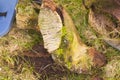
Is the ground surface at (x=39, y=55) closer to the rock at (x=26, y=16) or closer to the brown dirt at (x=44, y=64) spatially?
the brown dirt at (x=44, y=64)

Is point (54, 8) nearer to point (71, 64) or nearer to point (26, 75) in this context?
point (71, 64)

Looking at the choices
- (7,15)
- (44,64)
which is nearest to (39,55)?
(44,64)

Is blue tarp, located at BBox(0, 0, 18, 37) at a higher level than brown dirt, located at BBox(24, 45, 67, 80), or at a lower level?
higher

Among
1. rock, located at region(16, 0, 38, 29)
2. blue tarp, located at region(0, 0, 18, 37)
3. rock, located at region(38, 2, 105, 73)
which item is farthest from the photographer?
blue tarp, located at region(0, 0, 18, 37)

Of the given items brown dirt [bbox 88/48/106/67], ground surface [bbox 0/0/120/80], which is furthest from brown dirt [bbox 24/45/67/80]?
brown dirt [bbox 88/48/106/67]

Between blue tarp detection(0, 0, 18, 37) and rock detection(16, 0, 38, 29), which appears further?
blue tarp detection(0, 0, 18, 37)

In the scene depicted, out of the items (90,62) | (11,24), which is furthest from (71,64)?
(11,24)

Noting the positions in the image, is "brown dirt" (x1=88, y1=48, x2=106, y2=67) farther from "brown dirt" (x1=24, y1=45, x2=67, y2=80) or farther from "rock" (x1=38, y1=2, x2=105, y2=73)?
"brown dirt" (x1=24, y1=45, x2=67, y2=80)

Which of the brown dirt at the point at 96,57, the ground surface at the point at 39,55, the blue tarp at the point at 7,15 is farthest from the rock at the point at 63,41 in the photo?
the blue tarp at the point at 7,15

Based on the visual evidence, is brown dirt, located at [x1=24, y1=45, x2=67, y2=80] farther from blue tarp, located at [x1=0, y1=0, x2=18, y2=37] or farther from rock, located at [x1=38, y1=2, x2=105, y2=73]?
blue tarp, located at [x1=0, y1=0, x2=18, y2=37]

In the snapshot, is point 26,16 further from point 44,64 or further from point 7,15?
point 44,64

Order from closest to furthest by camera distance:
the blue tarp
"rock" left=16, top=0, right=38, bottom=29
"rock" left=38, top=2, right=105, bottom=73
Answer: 1. "rock" left=38, top=2, right=105, bottom=73
2. "rock" left=16, top=0, right=38, bottom=29
3. the blue tarp
